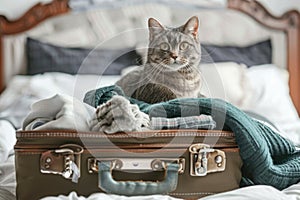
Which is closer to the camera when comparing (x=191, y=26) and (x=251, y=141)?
(x=251, y=141)

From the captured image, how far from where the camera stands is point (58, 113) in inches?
55.2

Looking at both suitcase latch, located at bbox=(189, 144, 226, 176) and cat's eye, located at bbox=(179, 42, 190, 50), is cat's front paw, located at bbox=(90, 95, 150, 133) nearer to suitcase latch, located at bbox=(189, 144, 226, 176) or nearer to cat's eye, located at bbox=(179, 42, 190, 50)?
suitcase latch, located at bbox=(189, 144, 226, 176)

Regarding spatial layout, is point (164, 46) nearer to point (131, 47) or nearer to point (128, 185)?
point (128, 185)

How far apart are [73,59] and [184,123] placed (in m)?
1.36

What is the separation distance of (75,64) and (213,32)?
2.32 feet

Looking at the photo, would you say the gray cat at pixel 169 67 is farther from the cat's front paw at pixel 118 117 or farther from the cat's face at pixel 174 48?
the cat's front paw at pixel 118 117

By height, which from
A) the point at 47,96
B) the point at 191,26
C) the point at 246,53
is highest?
the point at 191,26

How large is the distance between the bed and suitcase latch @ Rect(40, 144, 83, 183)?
40.7 inches

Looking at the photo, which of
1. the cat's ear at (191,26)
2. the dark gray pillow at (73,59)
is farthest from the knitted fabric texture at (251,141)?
the dark gray pillow at (73,59)

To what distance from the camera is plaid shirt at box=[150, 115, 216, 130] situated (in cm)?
138

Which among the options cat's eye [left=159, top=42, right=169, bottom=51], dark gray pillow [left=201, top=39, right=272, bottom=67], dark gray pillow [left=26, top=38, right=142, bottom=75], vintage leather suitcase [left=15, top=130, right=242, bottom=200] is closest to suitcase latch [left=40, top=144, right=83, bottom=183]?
vintage leather suitcase [left=15, top=130, right=242, bottom=200]

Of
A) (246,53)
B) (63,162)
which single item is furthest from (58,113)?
(246,53)

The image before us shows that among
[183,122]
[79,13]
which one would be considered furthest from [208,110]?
[79,13]

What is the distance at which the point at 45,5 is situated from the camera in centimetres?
277
